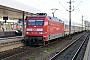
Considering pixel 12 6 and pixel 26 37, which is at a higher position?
pixel 12 6

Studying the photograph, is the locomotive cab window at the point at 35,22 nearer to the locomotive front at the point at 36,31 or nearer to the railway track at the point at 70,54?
the locomotive front at the point at 36,31

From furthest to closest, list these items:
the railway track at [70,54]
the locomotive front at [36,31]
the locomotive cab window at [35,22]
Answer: the locomotive cab window at [35,22] < the locomotive front at [36,31] < the railway track at [70,54]

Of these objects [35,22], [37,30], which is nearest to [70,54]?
[37,30]

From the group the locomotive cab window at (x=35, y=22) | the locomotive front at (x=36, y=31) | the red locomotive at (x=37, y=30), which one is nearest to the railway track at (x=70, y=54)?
the red locomotive at (x=37, y=30)

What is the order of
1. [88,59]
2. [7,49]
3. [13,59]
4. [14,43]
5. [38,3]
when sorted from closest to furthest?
[88,59] < [13,59] < [7,49] < [14,43] < [38,3]

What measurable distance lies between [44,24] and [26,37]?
7.54ft

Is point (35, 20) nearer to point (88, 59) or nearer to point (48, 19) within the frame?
point (48, 19)

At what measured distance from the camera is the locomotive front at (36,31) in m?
20.0

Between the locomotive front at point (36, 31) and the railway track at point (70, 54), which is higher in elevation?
the locomotive front at point (36, 31)

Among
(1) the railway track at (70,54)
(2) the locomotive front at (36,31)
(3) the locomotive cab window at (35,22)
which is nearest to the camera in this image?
(1) the railway track at (70,54)

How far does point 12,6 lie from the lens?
81.8 ft

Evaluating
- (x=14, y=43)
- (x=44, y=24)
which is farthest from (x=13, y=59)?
(x=44, y=24)

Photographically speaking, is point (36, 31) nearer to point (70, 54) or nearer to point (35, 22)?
point (35, 22)

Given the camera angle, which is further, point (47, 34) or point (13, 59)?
point (47, 34)
